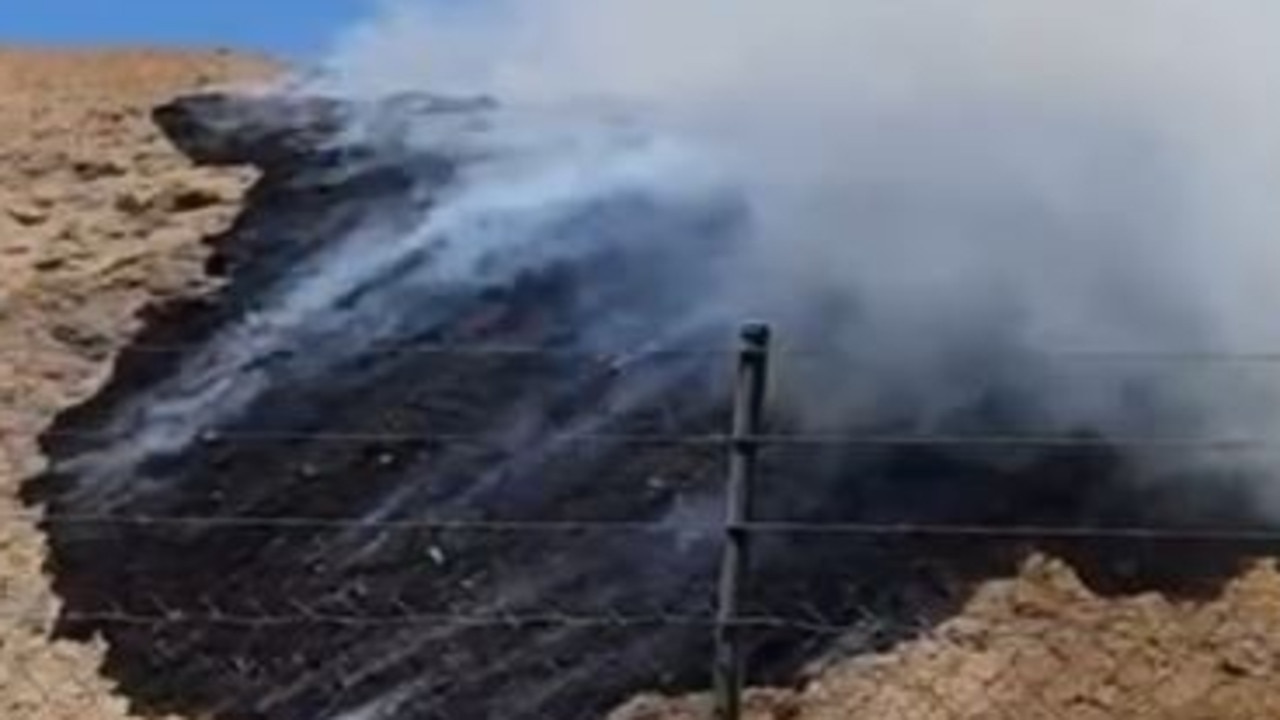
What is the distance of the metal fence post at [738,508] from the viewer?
7.36 meters

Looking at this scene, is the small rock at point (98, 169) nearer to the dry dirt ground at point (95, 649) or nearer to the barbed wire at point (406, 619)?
the dry dirt ground at point (95, 649)

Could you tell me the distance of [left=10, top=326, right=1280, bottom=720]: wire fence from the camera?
10781mm

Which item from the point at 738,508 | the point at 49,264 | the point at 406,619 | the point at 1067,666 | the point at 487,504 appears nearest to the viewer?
the point at 738,508

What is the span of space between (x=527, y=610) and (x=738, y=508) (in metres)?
4.12

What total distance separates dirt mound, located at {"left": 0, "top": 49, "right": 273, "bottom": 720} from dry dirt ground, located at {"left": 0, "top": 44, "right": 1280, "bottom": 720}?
10 millimetres

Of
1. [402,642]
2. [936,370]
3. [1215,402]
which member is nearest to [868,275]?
[936,370]

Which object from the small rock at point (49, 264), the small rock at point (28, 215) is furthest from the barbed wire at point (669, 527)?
the small rock at point (28, 215)

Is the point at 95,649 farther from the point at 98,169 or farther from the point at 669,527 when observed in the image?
the point at 98,169

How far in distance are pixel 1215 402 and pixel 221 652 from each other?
142 inches

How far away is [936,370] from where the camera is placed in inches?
484

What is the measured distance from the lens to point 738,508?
734cm

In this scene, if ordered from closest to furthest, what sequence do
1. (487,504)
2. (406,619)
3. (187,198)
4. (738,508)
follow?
(738,508)
(406,619)
(487,504)
(187,198)

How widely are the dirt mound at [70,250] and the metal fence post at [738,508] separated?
13.8ft

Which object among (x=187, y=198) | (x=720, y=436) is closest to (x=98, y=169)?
(x=187, y=198)
